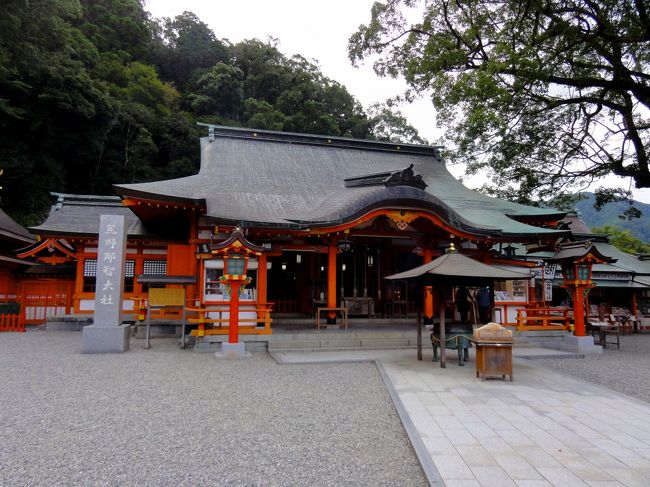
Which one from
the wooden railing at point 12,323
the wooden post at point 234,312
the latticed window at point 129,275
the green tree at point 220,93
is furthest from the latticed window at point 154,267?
the green tree at point 220,93

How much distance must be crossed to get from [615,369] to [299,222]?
780 centimetres

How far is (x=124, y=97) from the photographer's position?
1245 inches

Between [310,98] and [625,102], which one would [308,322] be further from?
[310,98]

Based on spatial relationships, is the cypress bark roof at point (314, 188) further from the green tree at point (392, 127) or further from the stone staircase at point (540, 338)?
the green tree at point (392, 127)

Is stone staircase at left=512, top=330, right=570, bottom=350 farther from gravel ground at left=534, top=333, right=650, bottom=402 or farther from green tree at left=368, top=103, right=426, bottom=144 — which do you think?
green tree at left=368, top=103, right=426, bottom=144

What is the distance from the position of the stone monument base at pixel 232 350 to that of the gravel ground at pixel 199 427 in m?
1.10

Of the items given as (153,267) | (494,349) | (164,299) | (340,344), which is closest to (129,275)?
(153,267)

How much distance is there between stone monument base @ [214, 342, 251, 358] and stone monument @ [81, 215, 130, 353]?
2313 millimetres

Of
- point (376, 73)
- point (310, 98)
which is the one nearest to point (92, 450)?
point (376, 73)

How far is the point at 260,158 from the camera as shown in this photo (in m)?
16.8

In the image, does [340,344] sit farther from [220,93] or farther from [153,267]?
[220,93]

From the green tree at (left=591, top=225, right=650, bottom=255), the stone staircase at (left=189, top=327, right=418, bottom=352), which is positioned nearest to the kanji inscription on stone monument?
the stone staircase at (left=189, top=327, right=418, bottom=352)

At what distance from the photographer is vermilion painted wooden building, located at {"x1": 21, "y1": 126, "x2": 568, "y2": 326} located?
1134 cm

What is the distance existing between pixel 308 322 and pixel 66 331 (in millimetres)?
8316
